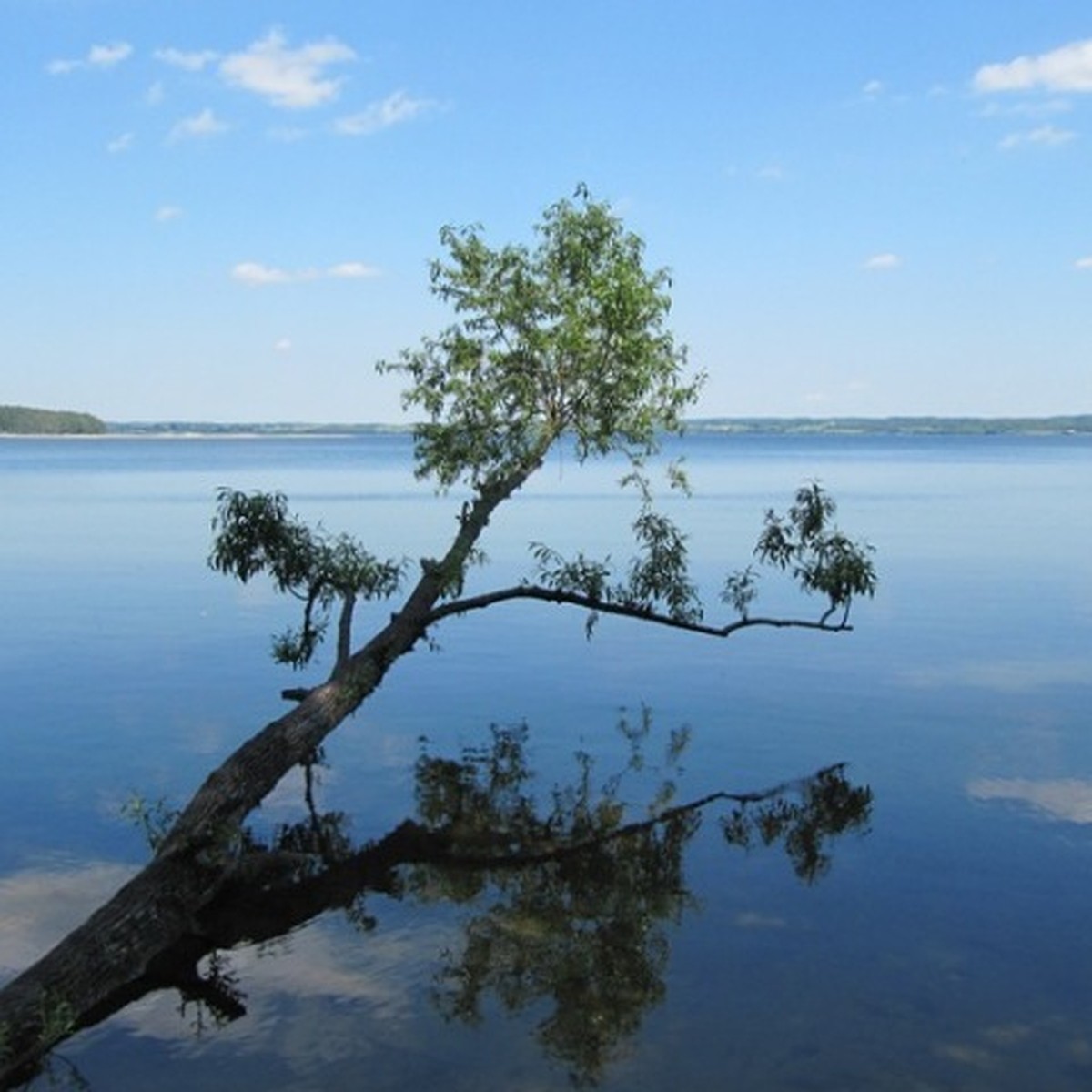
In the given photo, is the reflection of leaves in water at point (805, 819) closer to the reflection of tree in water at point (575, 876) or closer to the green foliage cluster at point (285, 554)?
the reflection of tree in water at point (575, 876)

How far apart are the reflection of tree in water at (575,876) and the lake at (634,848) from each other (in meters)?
0.09

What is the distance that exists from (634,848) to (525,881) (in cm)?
288

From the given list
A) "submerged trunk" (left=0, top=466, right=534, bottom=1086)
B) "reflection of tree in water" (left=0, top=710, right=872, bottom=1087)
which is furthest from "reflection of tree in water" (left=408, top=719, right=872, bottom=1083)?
"submerged trunk" (left=0, top=466, right=534, bottom=1086)

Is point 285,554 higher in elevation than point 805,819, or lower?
higher

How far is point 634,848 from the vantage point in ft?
84.9

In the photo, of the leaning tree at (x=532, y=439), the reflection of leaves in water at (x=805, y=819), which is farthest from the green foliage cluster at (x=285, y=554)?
the reflection of leaves in water at (x=805, y=819)

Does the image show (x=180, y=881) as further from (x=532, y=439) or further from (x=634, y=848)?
(x=532, y=439)

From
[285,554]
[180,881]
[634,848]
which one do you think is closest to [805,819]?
[634,848]

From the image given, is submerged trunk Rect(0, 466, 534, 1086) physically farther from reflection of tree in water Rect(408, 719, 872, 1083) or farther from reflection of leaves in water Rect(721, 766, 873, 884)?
reflection of leaves in water Rect(721, 766, 873, 884)

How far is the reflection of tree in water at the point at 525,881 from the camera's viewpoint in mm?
19016

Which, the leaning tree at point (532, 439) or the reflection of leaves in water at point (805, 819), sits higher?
the leaning tree at point (532, 439)

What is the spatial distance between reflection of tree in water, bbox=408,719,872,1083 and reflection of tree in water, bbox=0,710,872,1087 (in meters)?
0.04

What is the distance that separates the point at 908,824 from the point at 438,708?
1545cm

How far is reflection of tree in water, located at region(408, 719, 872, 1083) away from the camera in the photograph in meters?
19.0
